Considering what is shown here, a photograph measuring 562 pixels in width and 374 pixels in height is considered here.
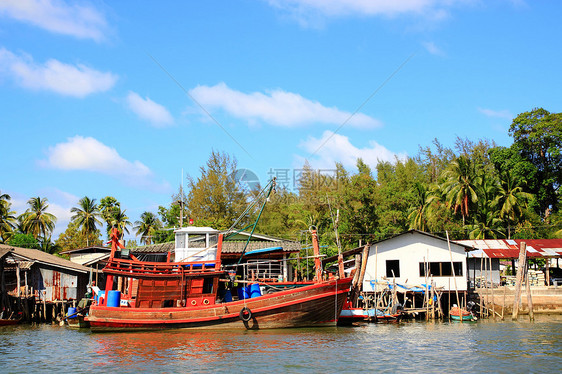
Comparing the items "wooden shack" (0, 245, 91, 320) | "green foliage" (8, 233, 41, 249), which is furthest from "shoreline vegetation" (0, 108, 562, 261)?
"wooden shack" (0, 245, 91, 320)

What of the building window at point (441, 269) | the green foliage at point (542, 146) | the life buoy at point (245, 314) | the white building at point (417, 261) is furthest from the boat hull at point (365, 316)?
the green foliage at point (542, 146)

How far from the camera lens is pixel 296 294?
22.8 meters

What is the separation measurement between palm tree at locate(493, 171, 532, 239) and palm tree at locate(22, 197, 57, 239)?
46747mm

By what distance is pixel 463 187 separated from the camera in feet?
158

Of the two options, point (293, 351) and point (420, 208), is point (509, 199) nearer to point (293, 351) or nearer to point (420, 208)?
point (420, 208)

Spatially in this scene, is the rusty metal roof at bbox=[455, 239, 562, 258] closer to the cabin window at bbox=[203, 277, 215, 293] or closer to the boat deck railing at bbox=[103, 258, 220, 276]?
the cabin window at bbox=[203, 277, 215, 293]

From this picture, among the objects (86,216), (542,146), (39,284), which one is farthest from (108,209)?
(542,146)

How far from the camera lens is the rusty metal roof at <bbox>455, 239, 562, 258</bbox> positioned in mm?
35469

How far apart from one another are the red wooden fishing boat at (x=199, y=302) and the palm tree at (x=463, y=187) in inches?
1099

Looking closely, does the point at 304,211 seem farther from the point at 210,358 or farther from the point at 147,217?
the point at 210,358

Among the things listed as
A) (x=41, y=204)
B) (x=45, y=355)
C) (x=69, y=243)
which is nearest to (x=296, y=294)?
(x=45, y=355)

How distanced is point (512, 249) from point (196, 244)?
2297cm

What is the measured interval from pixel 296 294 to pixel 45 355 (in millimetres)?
10103

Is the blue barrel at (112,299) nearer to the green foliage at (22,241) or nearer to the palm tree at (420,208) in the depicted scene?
the green foliage at (22,241)
